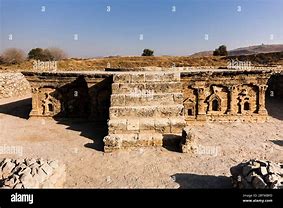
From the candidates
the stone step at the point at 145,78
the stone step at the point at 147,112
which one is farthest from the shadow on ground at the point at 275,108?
the stone step at the point at 147,112

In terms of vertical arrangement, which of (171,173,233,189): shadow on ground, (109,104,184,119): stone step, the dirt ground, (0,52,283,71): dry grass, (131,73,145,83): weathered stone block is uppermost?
(0,52,283,71): dry grass

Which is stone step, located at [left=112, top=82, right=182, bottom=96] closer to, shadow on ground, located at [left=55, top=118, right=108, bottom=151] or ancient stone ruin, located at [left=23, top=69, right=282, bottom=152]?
ancient stone ruin, located at [left=23, top=69, right=282, bottom=152]

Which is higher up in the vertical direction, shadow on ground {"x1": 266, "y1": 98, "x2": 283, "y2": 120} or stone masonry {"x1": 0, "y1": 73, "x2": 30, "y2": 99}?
stone masonry {"x1": 0, "y1": 73, "x2": 30, "y2": 99}

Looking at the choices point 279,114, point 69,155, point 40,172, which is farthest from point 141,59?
point 40,172

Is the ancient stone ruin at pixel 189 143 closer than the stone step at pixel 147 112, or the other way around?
the ancient stone ruin at pixel 189 143

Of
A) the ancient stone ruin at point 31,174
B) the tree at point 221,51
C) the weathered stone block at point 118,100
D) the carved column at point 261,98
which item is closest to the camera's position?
the ancient stone ruin at point 31,174

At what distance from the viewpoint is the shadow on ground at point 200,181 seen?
5.88 m

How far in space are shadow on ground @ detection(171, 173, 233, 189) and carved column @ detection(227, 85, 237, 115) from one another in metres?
5.42

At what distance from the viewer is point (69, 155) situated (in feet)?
25.1

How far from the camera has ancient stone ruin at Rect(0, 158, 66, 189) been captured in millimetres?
5015

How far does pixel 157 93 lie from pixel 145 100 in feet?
1.75

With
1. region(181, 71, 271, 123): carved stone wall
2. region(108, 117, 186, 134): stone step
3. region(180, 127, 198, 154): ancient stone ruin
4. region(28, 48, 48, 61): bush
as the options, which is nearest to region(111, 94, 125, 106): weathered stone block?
region(108, 117, 186, 134): stone step

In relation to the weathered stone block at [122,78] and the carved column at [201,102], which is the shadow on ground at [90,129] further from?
the carved column at [201,102]
